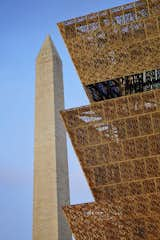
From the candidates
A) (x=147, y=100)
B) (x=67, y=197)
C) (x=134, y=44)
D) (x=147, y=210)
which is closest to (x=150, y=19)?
(x=134, y=44)

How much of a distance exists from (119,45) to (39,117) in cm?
875

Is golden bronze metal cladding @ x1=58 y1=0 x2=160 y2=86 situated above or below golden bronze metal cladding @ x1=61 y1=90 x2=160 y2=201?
above

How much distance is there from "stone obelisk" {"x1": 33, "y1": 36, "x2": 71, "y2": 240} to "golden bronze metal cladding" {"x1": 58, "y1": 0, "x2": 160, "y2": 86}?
20.4 feet

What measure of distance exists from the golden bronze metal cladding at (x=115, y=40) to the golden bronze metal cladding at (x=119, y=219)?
556cm

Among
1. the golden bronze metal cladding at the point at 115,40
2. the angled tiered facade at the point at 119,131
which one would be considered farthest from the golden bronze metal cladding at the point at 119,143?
the golden bronze metal cladding at the point at 115,40

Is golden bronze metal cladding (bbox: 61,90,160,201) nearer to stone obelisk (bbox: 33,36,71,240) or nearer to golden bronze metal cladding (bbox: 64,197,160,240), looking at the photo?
golden bronze metal cladding (bbox: 64,197,160,240)

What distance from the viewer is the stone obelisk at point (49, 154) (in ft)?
68.5

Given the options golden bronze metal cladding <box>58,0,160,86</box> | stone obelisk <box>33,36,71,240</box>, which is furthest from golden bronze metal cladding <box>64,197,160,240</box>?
golden bronze metal cladding <box>58,0,160,86</box>

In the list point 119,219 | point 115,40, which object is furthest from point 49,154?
point 115,40

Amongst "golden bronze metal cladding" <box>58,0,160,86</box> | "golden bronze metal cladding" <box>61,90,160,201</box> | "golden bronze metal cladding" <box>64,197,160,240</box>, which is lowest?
"golden bronze metal cladding" <box>64,197,160,240</box>

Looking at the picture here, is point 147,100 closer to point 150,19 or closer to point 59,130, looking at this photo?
point 150,19

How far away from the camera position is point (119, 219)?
15.5 m

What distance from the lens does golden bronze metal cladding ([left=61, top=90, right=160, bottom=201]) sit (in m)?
15.6

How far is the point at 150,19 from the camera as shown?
15828 mm
